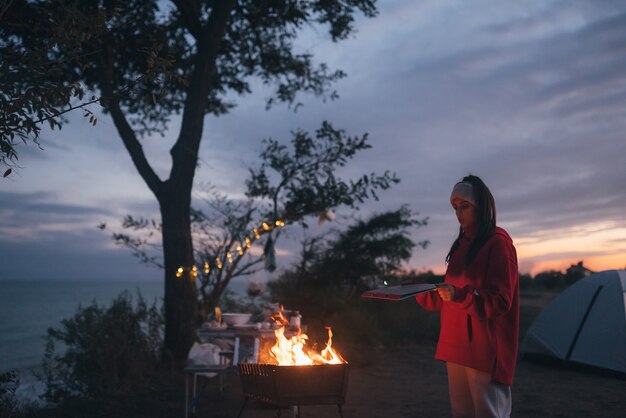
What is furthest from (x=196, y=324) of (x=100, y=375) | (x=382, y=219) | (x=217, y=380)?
(x=382, y=219)

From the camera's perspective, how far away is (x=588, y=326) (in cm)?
920

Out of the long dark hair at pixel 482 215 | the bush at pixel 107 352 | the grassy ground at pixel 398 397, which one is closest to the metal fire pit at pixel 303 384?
the long dark hair at pixel 482 215

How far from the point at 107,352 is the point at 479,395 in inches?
252

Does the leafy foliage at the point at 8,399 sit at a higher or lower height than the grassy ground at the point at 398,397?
higher

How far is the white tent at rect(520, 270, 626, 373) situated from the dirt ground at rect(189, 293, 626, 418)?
247 mm

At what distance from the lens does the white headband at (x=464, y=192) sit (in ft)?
10.9

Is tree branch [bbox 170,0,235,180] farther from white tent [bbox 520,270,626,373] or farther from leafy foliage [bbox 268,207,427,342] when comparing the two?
white tent [bbox 520,270,626,373]

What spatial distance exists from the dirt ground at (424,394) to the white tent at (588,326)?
9.7 inches

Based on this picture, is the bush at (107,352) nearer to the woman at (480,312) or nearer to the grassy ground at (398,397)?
the grassy ground at (398,397)

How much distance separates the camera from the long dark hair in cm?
327

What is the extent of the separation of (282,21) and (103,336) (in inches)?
230

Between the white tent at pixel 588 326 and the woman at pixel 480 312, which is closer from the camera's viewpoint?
the woman at pixel 480 312

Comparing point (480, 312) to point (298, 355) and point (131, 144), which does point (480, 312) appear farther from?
point (131, 144)

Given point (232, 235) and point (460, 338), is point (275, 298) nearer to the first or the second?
point (232, 235)
